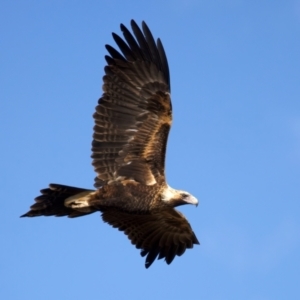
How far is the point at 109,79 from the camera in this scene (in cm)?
1898

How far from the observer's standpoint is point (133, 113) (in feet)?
62.4

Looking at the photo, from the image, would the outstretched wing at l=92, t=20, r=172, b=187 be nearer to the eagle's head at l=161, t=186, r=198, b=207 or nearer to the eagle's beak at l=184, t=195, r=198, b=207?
the eagle's head at l=161, t=186, r=198, b=207

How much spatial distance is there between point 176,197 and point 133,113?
5.56ft

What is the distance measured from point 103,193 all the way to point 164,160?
1231mm

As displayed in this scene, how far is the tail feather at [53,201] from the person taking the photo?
1862cm

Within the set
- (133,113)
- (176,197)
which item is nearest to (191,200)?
(176,197)

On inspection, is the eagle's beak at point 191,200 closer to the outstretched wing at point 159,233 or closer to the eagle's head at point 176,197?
the eagle's head at point 176,197

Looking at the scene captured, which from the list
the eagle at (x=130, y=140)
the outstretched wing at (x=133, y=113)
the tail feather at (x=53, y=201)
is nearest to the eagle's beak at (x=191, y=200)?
the eagle at (x=130, y=140)

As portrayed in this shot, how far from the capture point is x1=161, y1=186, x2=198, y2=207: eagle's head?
18.8 meters

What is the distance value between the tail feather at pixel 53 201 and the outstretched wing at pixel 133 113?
583 mm

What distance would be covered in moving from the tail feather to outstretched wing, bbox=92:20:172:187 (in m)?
0.58

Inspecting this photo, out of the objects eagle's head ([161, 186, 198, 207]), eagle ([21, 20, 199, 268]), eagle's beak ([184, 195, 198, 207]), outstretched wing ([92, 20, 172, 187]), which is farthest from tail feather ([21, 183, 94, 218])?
eagle's beak ([184, 195, 198, 207])

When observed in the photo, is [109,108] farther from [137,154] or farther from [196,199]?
[196,199]

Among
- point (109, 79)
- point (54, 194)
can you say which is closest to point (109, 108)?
point (109, 79)
